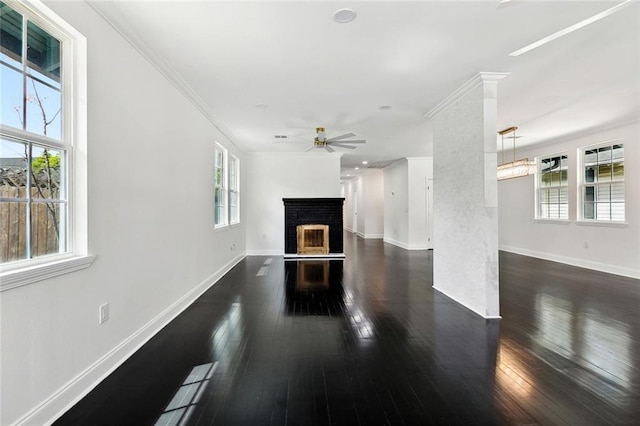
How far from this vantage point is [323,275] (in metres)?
5.15

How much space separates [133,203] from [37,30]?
3.97 feet

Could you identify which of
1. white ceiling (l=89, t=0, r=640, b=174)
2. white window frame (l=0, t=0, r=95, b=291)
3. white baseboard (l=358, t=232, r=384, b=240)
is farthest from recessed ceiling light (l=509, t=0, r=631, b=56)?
white baseboard (l=358, t=232, r=384, b=240)

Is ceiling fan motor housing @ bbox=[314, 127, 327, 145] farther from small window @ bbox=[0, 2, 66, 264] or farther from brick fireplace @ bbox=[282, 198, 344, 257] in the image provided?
small window @ bbox=[0, 2, 66, 264]

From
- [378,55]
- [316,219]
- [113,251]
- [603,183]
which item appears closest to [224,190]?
[316,219]

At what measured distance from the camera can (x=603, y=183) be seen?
17.7ft

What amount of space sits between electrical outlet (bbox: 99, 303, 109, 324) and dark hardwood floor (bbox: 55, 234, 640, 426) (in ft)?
1.32

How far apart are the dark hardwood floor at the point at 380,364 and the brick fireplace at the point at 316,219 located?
3.31 meters

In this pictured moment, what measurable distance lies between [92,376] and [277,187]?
5.87 m

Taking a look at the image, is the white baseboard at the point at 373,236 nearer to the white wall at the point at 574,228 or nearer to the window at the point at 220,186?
the white wall at the point at 574,228

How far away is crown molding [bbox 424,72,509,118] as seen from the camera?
301 cm

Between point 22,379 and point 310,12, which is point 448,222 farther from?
point 22,379

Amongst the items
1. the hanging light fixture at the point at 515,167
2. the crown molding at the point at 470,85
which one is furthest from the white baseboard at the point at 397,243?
the crown molding at the point at 470,85

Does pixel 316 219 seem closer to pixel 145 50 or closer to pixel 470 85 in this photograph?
pixel 470 85

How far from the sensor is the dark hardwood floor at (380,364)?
166 cm
